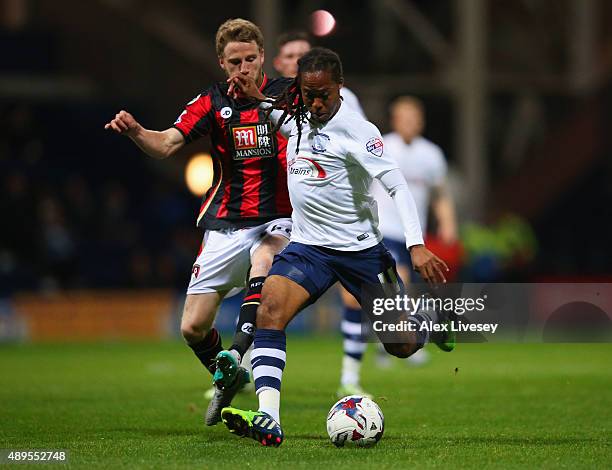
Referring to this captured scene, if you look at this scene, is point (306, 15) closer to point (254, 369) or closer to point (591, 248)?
point (591, 248)

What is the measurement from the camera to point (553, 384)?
31.5 feet

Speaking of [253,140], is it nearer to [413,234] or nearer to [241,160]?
[241,160]

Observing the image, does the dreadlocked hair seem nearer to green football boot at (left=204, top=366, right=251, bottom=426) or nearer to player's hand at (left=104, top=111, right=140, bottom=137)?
player's hand at (left=104, top=111, right=140, bottom=137)

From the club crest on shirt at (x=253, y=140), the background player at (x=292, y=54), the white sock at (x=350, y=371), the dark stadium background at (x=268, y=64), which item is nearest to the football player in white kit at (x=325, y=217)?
the club crest on shirt at (x=253, y=140)

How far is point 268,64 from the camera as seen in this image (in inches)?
775

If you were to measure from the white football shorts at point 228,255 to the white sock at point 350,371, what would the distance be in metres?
1.81

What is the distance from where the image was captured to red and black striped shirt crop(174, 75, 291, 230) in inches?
275

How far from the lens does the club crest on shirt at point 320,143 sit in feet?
20.2

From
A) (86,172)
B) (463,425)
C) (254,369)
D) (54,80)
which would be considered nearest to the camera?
(254,369)

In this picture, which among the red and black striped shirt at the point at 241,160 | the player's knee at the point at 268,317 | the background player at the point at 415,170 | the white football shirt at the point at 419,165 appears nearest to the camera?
the player's knee at the point at 268,317

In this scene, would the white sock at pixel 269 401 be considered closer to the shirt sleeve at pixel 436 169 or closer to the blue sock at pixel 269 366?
the blue sock at pixel 269 366

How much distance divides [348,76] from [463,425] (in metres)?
15.7

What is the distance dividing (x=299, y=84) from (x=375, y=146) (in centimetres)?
50

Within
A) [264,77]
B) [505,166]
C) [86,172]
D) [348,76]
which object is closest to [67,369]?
[264,77]
